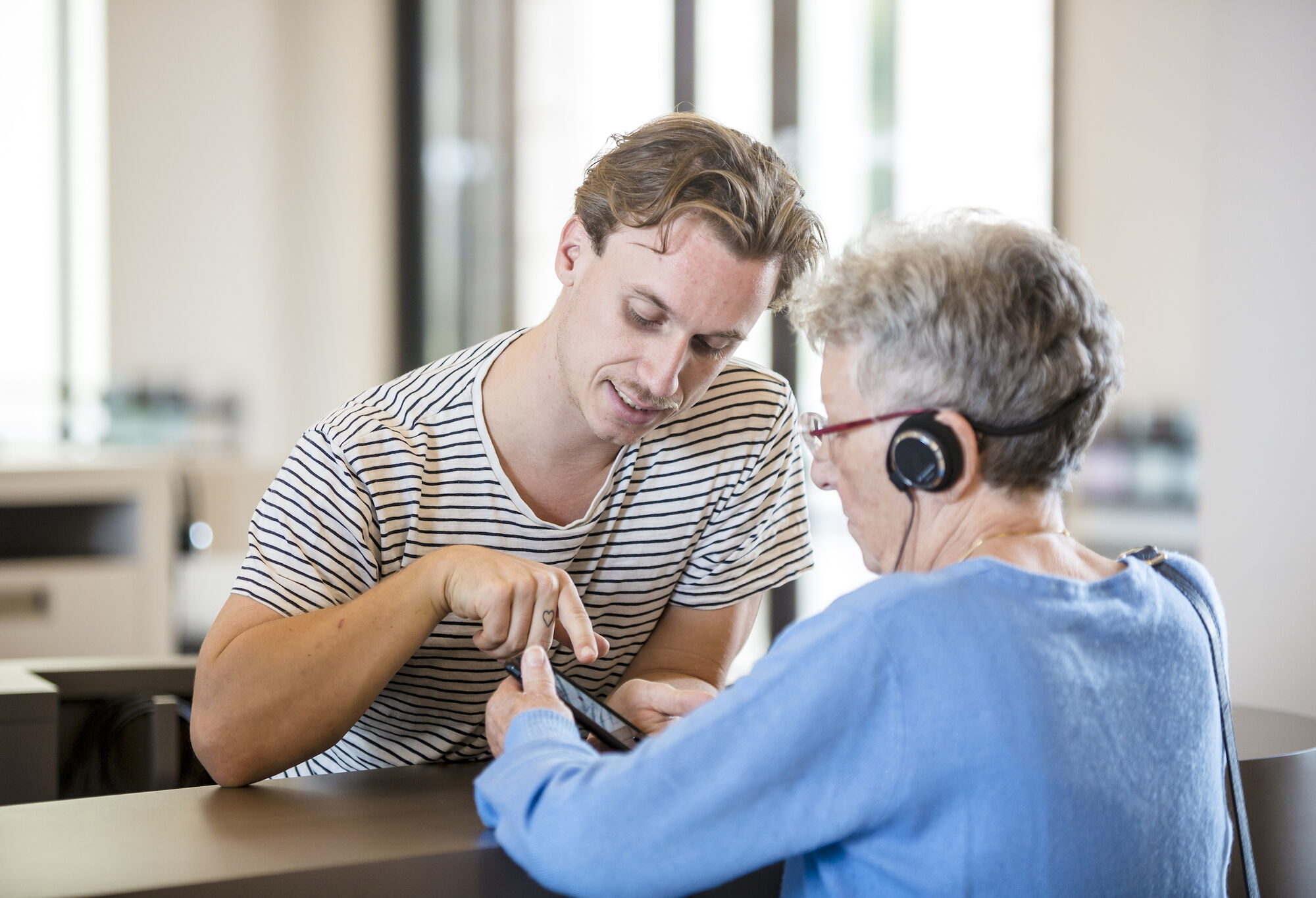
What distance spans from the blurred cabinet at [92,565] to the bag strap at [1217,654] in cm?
297

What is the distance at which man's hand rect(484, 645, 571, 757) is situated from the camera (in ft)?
3.05

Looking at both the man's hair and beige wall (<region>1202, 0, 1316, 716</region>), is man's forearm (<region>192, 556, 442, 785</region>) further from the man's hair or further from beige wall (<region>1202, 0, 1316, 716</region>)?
beige wall (<region>1202, 0, 1316, 716</region>)

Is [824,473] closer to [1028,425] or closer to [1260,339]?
[1028,425]

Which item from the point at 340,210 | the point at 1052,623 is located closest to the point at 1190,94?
the point at 1052,623

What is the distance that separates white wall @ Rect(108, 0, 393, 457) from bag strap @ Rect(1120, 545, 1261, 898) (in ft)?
13.0

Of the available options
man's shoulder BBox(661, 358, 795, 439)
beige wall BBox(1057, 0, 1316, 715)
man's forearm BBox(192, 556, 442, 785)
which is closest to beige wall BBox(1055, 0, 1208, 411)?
beige wall BBox(1057, 0, 1316, 715)

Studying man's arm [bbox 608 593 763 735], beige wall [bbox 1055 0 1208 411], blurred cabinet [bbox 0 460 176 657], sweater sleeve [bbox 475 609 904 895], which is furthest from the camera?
blurred cabinet [bbox 0 460 176 657]

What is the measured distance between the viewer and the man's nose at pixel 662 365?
117cm

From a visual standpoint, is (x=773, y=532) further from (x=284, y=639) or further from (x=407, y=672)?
(x=284, y=639)

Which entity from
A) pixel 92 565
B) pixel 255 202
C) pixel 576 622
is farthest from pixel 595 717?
pixel 255 202

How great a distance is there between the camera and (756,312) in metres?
1.22

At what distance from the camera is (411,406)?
127 centimetres

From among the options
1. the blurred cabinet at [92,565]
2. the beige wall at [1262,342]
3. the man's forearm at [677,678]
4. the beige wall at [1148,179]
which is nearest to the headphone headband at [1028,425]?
the man's forearm at [677,678]

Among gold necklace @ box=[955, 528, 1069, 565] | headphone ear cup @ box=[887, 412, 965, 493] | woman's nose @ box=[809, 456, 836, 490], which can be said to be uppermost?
headphone ear cup @ box=[887, 412, 965, 493]
